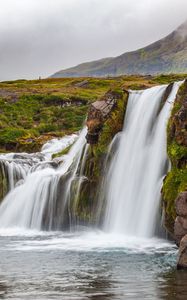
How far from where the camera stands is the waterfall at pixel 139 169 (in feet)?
104

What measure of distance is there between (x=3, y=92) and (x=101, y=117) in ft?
173

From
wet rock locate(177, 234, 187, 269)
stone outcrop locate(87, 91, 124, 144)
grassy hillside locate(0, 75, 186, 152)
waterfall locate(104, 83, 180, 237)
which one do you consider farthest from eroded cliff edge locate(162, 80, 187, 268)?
grassy hillside locate(0, 75, 186, 152)

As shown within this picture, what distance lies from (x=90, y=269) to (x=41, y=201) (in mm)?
18098

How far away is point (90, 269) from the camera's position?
21.3m

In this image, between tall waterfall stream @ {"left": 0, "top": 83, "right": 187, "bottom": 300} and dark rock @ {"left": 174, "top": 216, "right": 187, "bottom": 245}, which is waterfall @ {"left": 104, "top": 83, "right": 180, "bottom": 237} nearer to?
tall waterfall stream @ {"left": 0, "top": 83, "right": 187, "bottom": 300}

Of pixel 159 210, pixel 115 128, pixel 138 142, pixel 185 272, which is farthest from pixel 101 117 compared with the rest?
pixel 185 272

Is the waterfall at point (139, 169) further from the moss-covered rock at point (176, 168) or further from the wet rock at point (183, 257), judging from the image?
the wet rock at point (183, 257)

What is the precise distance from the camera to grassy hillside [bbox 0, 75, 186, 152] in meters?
61.5

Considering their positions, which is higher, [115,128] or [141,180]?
[115,128]

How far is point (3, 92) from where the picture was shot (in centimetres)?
8856

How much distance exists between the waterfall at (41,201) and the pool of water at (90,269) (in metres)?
5.17

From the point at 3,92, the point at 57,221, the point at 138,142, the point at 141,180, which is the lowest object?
the point at 57,221

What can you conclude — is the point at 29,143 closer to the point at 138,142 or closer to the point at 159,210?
the point at 138,142

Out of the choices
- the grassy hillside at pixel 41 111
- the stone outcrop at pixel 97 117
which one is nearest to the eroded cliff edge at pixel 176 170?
the stone outcrop at pixel 97 117
